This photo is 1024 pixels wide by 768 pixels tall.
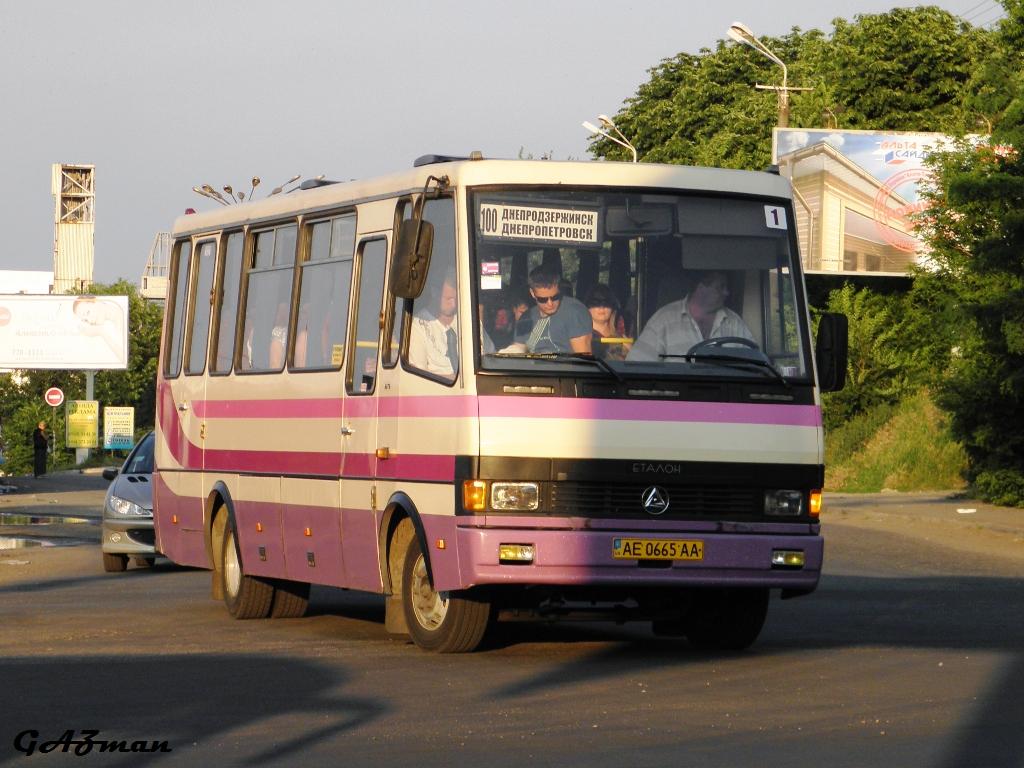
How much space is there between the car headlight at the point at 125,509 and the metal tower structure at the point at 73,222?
101589mm

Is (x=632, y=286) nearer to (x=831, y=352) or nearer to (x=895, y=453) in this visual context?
(x=831, y=352)

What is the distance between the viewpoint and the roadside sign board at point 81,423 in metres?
78.6

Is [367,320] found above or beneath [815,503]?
above

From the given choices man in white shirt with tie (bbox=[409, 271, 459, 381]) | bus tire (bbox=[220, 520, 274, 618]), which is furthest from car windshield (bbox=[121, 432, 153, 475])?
man in white shirt with tie (bbox=[409, 271, 459, 381])

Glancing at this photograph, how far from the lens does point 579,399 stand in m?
12.2

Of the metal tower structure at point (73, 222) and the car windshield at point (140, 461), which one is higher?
A: the metal tower structure at point (73, 222)

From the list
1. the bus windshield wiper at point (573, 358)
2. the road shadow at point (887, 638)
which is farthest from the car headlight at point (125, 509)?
the bus windshield wiper at point (573, 358)

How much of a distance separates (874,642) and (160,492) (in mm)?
6877

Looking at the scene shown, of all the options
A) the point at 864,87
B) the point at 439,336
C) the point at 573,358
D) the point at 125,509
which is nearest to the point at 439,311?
the point at 439,336

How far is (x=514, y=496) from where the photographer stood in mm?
Result: 12086

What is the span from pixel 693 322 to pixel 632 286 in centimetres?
43

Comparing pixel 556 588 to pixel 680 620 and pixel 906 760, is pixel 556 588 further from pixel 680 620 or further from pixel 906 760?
pixel 906 760

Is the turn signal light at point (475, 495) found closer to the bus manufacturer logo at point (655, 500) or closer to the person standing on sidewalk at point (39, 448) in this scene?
the bus manufacturer logo at point (655, 500)

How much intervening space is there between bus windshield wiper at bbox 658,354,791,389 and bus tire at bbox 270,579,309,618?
471 centimetres
